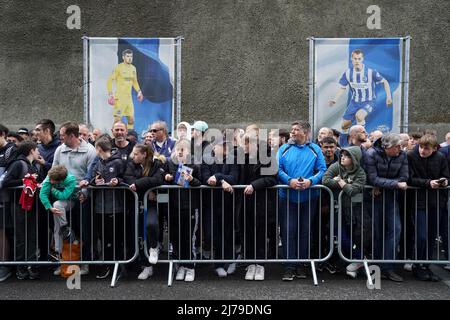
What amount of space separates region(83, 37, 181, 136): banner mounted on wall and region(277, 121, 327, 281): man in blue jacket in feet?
9.70

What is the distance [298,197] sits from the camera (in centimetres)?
603

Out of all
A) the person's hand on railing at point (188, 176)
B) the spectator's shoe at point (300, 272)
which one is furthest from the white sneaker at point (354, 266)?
the person's hand on railing at point (188, 176)

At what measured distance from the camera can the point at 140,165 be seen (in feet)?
19.9

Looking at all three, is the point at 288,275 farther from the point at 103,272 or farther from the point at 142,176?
the point at 103,272

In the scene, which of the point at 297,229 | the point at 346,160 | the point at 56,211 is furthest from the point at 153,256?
the point at 346,160

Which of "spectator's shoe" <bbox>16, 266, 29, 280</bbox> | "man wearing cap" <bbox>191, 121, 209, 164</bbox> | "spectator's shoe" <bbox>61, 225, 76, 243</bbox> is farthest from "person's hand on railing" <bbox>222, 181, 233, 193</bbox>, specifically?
"spectator's shoe" <bbox>16, 266, 29, 280</bbox>

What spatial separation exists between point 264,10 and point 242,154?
732 cm

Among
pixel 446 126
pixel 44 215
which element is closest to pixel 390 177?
pixel 44 215

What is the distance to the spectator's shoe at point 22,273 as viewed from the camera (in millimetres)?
6008

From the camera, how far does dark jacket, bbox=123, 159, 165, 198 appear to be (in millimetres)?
5900

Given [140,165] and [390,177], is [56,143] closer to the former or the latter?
[140,165]

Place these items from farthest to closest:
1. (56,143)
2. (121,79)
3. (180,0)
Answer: (180,0), (121,79), (56,143)

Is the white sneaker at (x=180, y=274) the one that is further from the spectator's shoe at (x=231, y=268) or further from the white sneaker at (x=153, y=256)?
the spectator's shoe at (x=231, y=268)

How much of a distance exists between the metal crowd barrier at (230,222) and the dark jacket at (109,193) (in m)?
0.35
